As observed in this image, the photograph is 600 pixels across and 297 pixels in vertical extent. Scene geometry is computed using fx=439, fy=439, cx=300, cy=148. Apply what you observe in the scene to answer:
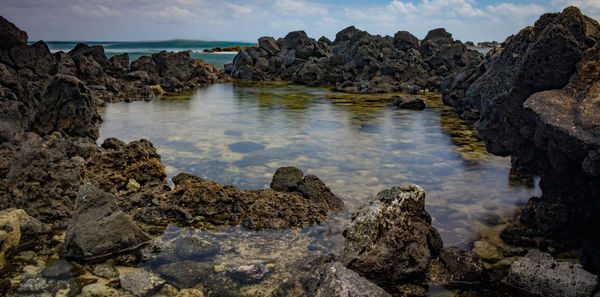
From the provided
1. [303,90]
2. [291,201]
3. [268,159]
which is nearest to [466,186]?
[291,201]

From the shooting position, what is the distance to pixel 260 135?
13.2m

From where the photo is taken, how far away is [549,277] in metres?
4.62

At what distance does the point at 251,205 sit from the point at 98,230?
2283 millimetres

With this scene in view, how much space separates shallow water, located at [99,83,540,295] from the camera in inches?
239

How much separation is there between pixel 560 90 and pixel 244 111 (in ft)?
45.6

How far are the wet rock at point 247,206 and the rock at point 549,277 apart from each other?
2.76 metres

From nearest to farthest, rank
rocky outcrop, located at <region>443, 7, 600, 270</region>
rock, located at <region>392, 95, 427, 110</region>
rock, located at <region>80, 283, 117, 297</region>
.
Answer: rock, located at <region>80, 283, 117, 297</region>, rocky outcrop, located at <region>443, 7, 600, 270</region>, rock, located at <region>392, 95, 427, 110</region>

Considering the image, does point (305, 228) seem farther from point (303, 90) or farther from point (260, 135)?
point (303, 90)

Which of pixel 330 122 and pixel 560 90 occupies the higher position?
pixel 560 90

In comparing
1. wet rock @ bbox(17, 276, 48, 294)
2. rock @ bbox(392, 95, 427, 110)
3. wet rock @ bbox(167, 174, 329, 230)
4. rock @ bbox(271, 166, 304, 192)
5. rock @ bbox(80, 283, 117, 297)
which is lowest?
wet rock @ bbox(17, 276, 48, 294)

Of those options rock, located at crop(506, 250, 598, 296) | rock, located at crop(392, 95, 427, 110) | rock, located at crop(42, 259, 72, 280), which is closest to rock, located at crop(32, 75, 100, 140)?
rock, located at crop(42, 259, 72, 280)

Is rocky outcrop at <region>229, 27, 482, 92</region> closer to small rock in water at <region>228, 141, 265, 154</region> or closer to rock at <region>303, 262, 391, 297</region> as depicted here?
small rock in water at <region>228, 141, 265, 154</region>

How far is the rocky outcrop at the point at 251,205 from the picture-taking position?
6.48 metres

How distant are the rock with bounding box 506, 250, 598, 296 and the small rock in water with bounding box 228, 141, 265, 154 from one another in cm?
727
